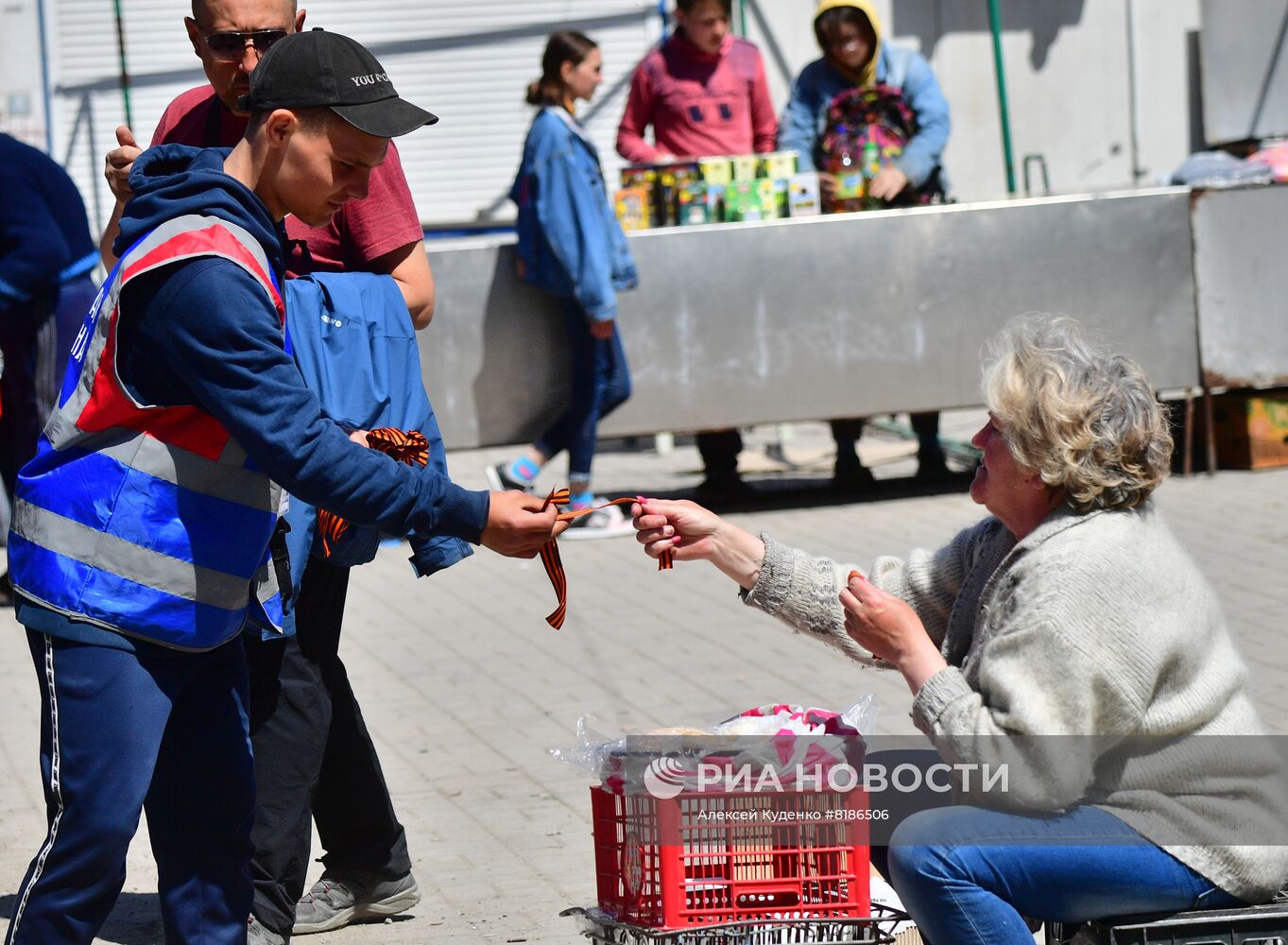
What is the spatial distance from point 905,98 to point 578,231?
2.04 metres

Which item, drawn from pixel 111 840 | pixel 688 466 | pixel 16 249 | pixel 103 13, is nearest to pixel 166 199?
pixel 111 840

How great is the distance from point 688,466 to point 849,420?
1434 mm

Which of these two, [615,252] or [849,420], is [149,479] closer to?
[615,252]

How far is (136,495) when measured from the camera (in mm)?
2707

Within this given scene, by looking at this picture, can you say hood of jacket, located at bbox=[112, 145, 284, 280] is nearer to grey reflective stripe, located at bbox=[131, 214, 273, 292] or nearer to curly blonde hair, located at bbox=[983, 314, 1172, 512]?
grey reflective stripe, located at bbox=[131, 214, 273, 292]

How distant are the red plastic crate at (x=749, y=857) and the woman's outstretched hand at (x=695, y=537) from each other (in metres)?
0.64

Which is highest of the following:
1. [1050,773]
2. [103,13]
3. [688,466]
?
[103,13]

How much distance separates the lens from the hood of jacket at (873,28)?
861 centimetres

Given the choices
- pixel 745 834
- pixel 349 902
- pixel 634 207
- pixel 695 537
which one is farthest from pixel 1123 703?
pixel 634 207

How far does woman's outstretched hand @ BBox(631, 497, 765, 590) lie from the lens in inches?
131

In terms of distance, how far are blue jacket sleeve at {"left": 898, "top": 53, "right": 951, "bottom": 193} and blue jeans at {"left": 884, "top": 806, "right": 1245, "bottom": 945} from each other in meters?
6.18

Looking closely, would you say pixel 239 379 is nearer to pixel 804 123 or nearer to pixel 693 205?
pixel 693 205

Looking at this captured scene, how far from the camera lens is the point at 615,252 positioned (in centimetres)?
791

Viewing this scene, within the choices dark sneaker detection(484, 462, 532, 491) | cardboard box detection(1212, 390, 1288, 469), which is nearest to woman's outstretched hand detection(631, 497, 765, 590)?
dark sneaker detection(484, 462, 532, 491)
